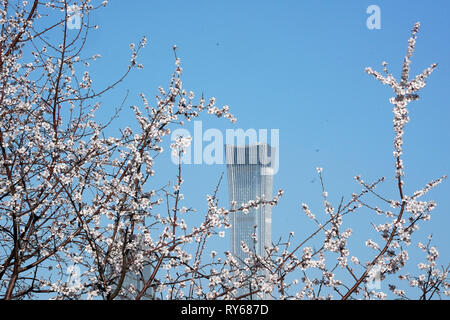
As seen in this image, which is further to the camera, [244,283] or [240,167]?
[240,167]

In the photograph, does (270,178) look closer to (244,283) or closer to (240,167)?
(240,167)

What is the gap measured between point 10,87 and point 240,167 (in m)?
174

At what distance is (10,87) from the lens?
23.4 feet

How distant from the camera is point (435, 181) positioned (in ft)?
19.5

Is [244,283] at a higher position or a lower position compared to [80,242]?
lower
